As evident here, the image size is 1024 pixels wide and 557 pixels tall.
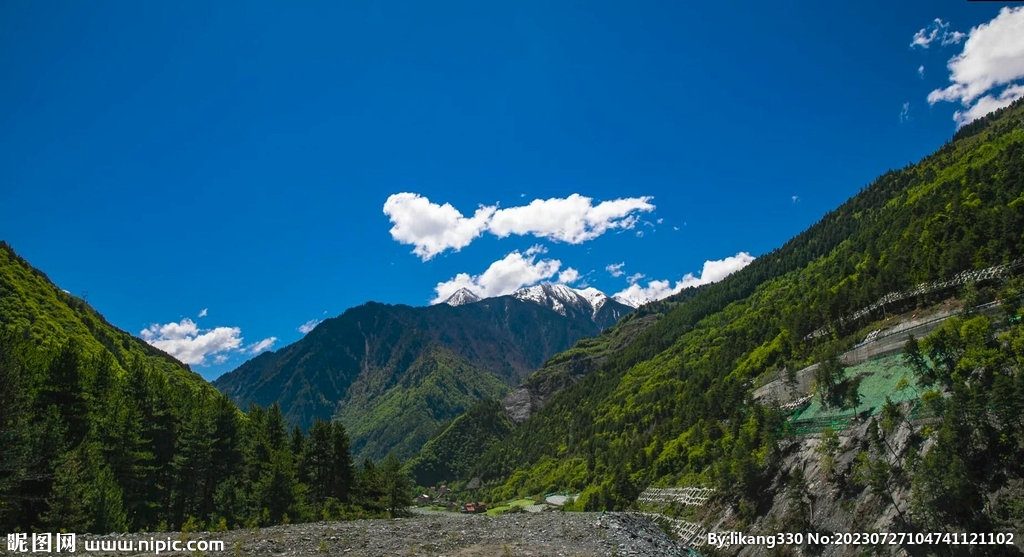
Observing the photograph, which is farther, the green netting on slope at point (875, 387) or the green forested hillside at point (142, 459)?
the green netting on slope at point (875, 387)

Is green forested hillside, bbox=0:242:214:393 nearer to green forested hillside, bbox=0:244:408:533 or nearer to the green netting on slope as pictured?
green forested hillside, bbox=0:244:408:533

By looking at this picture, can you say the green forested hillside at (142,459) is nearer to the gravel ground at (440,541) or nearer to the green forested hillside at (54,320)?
the gravel ground at (440,541)

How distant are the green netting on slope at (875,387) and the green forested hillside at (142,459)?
58997mm

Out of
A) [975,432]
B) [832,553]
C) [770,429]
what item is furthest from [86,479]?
[770,429]

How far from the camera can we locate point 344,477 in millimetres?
69562

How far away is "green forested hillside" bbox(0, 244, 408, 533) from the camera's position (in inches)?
1336

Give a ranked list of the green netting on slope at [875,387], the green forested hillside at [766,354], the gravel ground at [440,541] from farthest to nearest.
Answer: the green forested hillside at [766,354]
the green netting on slope at [875,387]
the gravel ground at [440,541]

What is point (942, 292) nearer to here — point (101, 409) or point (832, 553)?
point (832, 553)

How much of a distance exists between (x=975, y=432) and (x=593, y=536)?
1215 inches

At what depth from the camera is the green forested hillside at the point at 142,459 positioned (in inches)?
1336

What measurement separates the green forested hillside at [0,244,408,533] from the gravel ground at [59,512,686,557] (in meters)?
7.16

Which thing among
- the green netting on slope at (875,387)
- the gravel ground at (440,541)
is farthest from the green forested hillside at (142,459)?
the green netting on slope at (875,387)

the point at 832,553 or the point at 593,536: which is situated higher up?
the point at 593,536

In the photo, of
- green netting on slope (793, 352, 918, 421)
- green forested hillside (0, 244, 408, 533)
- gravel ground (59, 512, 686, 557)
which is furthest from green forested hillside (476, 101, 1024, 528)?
green forested hillside (0, 244, 408, 533)
